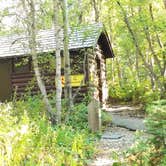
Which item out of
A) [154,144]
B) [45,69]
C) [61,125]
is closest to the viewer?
[154,144]

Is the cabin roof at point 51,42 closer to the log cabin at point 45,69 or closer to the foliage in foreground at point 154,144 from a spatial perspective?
the log cabin at point 45,69

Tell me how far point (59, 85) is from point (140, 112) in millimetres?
7847

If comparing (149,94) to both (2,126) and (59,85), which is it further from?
(2,126)

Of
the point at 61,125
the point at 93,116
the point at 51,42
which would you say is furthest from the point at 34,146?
the point at 51,42

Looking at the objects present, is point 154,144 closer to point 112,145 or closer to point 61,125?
point 112,145

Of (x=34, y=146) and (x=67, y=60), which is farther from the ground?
(x=67, y=60)

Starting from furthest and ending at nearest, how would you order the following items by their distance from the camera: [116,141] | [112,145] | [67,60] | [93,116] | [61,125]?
[67,60], [93,116], [116,141], [61,125], [112,145]

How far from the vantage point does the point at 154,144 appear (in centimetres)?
690

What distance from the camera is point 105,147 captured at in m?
9.52

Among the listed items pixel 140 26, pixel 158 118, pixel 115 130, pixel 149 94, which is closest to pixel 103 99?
pixel 149 94

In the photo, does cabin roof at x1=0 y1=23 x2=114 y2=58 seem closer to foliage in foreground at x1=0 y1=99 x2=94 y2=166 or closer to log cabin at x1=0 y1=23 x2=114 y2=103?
log cabin at x1=0 y1=23 x2=114 y2=103

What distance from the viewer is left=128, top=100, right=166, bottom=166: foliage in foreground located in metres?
6.45

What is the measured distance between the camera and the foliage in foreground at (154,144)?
645cm

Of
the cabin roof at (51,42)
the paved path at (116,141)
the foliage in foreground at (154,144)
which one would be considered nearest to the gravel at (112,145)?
the paved path at (116,141)
